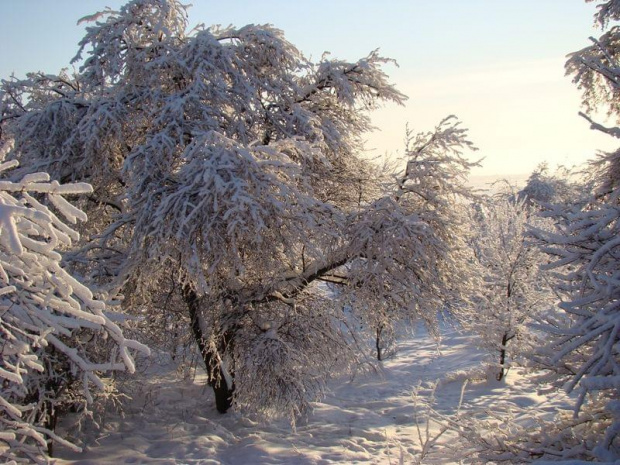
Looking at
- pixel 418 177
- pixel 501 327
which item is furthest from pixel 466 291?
pixel 501 327

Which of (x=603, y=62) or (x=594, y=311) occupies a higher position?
(x=603, y=62)

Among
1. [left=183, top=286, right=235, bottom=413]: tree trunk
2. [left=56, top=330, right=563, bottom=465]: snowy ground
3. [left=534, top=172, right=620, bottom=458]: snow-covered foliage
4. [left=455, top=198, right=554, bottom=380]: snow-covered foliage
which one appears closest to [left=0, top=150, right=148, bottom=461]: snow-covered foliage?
[left=534, top=172, right=620, bottom=458]: snow-covered foliage

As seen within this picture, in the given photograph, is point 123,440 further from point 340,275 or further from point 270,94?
point 270,94

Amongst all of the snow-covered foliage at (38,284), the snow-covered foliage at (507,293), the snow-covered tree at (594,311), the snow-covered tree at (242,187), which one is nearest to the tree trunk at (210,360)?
the snow-covered tree at (242,187)

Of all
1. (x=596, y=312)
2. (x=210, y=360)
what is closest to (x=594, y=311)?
(x=596, y=312)

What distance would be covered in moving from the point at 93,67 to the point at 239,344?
5421 millimetres

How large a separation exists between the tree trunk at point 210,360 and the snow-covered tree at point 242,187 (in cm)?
5

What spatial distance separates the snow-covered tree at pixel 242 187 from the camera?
610 cm

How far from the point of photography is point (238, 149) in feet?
18.7

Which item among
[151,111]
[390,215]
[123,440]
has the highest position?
[151,111]

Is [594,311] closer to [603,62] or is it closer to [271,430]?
[603,62]

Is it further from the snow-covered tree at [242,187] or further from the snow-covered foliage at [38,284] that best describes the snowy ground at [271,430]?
the snow-covered foliage at [38,284]

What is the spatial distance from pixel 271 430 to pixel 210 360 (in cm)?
198

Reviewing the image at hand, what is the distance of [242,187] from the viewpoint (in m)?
5.70
